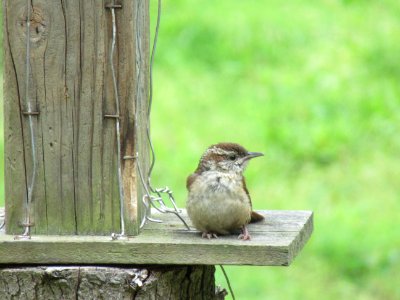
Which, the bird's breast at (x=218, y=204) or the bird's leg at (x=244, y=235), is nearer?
the bird's leg at (x=244, y=235)

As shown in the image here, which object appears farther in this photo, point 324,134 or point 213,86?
point 213,86

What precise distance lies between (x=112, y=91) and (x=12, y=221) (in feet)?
2.42

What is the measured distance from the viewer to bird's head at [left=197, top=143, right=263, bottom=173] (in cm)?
538

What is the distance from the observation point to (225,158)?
5.43 meters

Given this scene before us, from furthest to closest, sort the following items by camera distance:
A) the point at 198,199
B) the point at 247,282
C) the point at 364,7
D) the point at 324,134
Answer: the point at 364,7, the point at 324,134, the point at 247,282, the point at 198,199

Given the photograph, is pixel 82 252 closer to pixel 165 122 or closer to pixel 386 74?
pixel 165 122

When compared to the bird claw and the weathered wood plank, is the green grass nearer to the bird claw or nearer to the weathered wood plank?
the bird claw

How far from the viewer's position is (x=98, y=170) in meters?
4.82

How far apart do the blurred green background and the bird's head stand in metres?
3.62

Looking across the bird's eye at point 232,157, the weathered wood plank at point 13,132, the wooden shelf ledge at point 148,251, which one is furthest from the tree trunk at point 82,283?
the bird's eye at point 232,157

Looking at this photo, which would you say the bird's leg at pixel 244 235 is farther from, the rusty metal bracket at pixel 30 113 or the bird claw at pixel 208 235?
the rusty metal bracket at pixel 30 113

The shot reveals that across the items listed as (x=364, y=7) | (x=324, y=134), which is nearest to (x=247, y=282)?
(x=324, y=134)

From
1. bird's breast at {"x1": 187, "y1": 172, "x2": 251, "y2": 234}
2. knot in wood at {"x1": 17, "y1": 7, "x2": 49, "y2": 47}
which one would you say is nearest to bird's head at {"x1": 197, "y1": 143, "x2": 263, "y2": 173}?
bird's breast at {"x1": 187, "y1": 172, "x2": 251, "y2": 234}

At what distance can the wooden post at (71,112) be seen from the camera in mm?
4773
